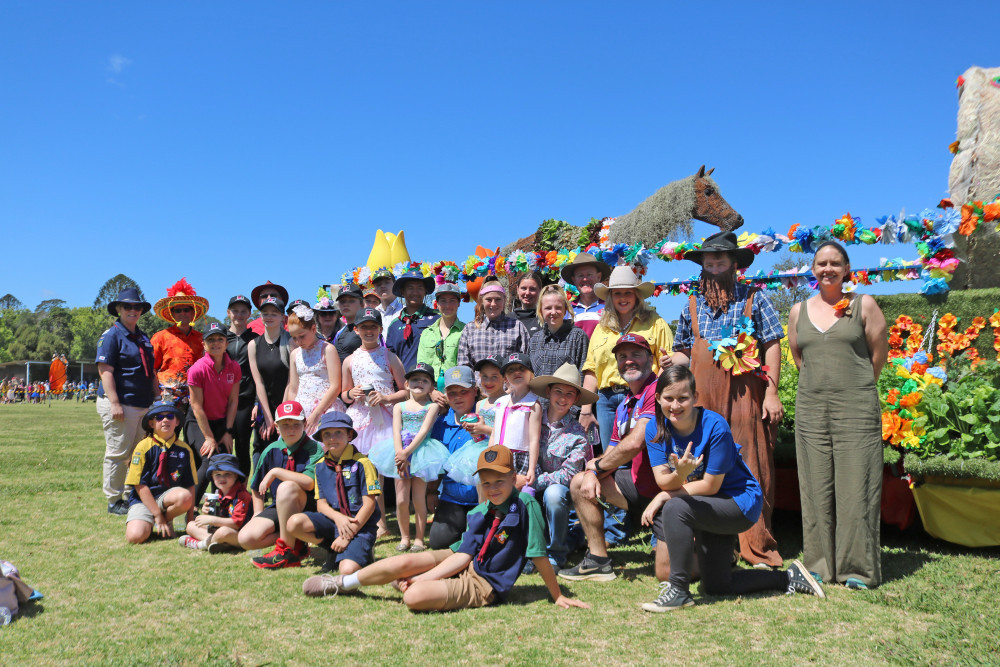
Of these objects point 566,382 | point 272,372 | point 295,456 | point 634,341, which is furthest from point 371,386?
point 634,341

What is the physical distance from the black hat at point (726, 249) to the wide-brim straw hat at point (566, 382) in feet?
4.05

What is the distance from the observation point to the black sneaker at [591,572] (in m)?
4.33

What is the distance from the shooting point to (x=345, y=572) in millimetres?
4172

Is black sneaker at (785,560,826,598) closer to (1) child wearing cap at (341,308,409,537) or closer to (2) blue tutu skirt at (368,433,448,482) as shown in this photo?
(2) blue tutu skirt at (368,433,448,482)

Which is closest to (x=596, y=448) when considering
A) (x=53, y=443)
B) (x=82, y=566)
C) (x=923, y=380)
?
(x=923, y=380)

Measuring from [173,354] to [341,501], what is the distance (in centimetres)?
317

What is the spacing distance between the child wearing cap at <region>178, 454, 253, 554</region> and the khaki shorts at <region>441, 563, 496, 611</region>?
2093 mm

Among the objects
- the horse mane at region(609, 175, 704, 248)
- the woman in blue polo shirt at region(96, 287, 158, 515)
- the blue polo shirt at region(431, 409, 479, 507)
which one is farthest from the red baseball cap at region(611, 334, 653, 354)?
the horse mane at region(609, 175, 704, 248)

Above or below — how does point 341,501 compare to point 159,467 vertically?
A: below

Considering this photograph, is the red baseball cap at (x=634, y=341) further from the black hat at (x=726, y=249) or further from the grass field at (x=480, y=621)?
the grass field at (x=480, y=621)

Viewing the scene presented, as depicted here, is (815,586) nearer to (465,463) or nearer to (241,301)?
(465,463)

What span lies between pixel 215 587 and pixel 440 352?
2.69 meters

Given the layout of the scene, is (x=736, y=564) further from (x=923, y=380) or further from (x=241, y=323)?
(x=241, y=323)

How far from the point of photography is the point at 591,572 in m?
4.37
